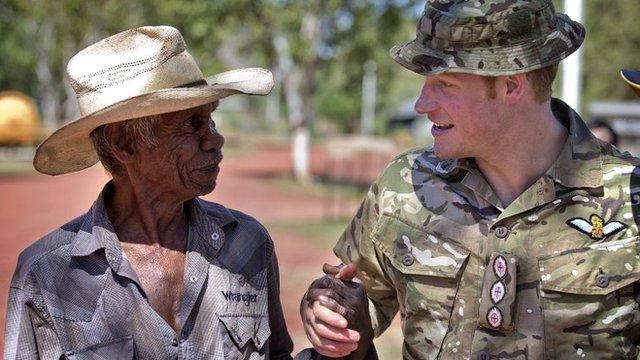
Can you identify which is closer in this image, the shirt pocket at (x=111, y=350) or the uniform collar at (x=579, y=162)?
the shirt pocket at (x=111, y=350)

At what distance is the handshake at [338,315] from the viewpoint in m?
2.80

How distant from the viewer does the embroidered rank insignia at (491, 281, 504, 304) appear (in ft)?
9.11

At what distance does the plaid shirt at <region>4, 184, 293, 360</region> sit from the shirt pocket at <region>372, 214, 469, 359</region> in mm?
436

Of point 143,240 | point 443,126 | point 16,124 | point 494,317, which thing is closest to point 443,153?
point 443,126

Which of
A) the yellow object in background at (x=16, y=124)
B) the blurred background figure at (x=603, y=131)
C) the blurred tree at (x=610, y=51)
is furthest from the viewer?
the blurred tree at (x=610, y=51)

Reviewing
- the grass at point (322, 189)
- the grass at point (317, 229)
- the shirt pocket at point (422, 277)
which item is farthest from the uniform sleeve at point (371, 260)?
the grass at point (322, 189)

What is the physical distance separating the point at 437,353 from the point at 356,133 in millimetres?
53490

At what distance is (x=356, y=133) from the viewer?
185ft

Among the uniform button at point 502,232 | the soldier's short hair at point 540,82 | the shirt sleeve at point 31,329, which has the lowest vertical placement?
the uniform button at point 502,232

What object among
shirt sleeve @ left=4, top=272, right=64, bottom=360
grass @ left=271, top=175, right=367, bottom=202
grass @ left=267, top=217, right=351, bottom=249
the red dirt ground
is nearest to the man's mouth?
shirt sleeve @ left=4, top=272, right=64, bottom=360

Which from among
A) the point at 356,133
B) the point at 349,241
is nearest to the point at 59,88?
the point at 356,133

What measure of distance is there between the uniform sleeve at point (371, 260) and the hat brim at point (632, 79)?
85 centimetres

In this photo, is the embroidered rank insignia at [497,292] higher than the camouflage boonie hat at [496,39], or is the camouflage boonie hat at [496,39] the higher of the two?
the camouflage boonie hat at [496,39]

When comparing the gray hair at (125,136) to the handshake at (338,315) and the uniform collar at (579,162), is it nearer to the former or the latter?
the handshake at (338,315)
